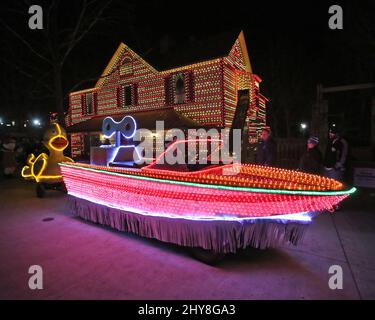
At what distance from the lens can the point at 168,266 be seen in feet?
12.2

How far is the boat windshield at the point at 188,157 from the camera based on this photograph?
164 inches

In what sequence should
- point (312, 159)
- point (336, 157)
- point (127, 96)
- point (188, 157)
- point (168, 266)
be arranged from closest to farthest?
1. point (168, 266)
2. point (188, 157)
3. point (312, 159)
4. point (336, 157)
5. point (127, 96)

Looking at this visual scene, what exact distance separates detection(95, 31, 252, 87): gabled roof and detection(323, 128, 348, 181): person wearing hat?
832 cm

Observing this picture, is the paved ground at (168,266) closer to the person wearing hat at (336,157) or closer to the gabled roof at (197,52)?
the person wearing hat at (336,157)

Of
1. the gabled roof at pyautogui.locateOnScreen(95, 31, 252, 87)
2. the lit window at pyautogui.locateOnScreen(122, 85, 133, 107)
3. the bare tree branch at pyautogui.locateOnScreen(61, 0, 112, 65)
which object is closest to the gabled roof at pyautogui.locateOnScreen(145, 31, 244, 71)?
the gabled roof at pyautogui.locateOnScreen(95, 31, 252, 87)

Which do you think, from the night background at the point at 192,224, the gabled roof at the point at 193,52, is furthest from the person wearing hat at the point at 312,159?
the gabled roof at the point at 193,52

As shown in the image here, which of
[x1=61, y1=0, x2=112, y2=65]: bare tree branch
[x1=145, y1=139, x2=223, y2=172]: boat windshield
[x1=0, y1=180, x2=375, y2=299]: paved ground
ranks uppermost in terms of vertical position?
[x1=61, y1=0, x2=112, y2=65]: bare tree branch

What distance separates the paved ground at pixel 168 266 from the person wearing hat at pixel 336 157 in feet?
4.52

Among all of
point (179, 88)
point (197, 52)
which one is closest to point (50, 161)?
point (179, 88)

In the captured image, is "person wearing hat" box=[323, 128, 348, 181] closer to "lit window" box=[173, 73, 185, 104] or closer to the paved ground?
the paved ground

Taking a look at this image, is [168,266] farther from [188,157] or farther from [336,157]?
[336,157]

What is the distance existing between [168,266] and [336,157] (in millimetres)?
4976

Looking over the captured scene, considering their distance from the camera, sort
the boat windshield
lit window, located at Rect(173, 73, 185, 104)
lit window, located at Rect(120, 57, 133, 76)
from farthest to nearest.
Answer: lit window, located at Rect(120, 57, 133, 76)
lit window, located at Rect(173, 73, 185, 104)
the boat windshield

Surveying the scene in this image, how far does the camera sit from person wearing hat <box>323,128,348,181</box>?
6.52 metres
